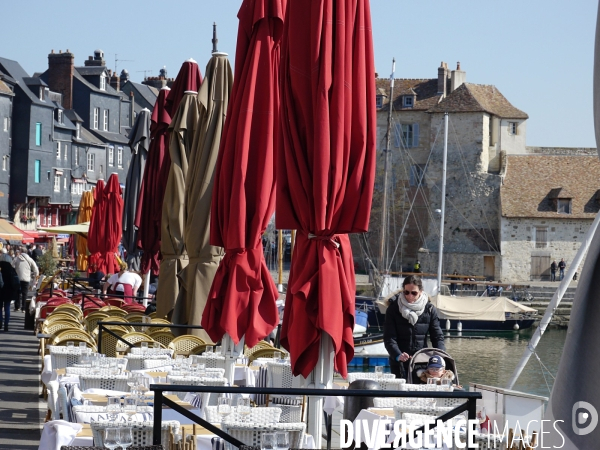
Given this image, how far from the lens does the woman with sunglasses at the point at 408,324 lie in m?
9.43

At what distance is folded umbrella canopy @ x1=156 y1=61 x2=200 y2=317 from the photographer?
12094 mm

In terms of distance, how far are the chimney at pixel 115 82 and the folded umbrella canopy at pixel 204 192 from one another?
64.1 metres

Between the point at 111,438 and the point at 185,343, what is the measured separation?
17.7 ft

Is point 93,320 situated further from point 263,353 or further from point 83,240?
point 83,240

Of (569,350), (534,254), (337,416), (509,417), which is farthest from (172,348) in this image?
(534,254)

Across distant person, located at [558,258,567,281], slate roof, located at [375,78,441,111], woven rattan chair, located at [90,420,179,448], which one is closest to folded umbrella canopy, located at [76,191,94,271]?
woven rattan chair, located at [90,420,179,448]

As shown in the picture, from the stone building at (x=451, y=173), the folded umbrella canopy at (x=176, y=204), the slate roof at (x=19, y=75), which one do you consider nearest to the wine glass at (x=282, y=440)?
the folded umbrella canopy at (x=176, y=204)

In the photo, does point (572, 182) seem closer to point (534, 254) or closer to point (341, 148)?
point (534, 254)

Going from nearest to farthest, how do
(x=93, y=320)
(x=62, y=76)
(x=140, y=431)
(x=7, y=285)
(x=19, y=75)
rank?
1. (x=140, y=431)
2. (x=93, y=320)
3. (x=7, y=285)
4. (x=19, y=75)
5. (x=62, y=76)

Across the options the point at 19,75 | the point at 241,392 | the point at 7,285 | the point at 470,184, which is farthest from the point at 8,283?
the point at 470,184

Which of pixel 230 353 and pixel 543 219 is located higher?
pixel 543 219

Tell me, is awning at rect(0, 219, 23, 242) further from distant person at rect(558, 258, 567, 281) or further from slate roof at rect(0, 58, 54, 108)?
distant person at rect(558, 258, 567, 281)

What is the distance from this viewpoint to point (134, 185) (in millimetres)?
17734

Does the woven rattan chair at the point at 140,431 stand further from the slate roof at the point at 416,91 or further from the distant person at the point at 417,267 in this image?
the slate roof at the point at 416,91
